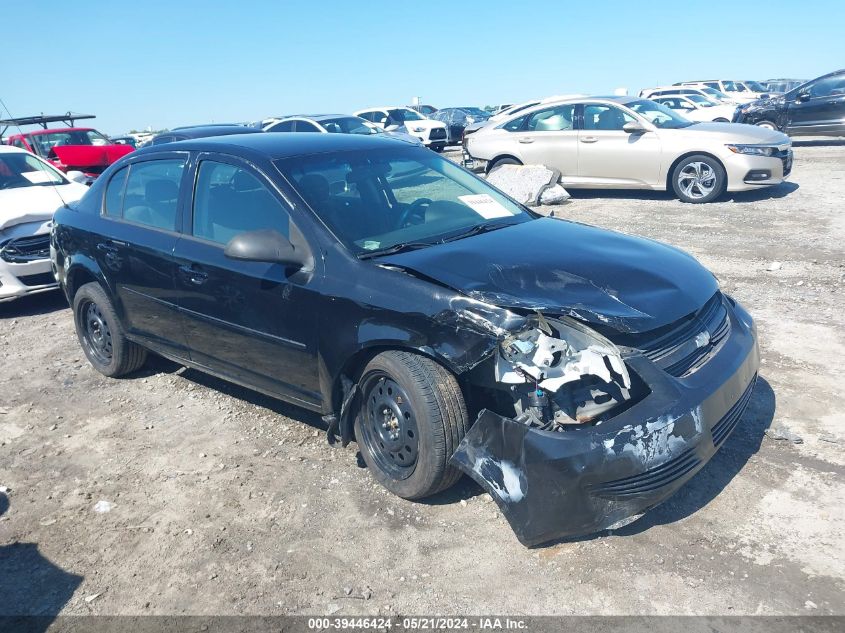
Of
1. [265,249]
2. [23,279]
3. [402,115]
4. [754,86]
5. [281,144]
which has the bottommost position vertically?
[754,86]

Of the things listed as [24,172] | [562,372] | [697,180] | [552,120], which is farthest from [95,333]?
[697,180]

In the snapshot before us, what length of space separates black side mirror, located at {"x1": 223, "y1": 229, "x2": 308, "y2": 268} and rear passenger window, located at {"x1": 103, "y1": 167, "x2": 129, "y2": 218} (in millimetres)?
1923

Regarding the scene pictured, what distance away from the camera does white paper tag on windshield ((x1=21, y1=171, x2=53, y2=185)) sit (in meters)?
8.09

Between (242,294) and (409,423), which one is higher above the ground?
(242,294)

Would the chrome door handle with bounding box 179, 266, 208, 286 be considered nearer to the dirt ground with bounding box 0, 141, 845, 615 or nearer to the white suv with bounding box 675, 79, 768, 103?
the dirt ground with bounding box 0, 141, 845, 615

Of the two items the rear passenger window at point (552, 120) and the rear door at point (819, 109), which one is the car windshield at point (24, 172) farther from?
the rear door at point (819, 109)

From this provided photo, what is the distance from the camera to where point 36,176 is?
820 centimetres

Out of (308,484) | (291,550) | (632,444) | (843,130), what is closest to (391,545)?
(291,550)

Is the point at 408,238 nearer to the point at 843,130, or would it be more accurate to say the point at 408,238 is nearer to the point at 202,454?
the point at 202,454

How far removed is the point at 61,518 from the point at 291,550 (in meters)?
1.36

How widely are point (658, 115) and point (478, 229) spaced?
8.91m

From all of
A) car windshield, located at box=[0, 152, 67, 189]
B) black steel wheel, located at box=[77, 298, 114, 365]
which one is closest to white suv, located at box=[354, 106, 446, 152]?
car windshield, located at box=[0, 152, 67, 189]

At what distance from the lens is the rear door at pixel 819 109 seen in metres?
17.2

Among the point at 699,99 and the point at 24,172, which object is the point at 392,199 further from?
the point at 699,99
